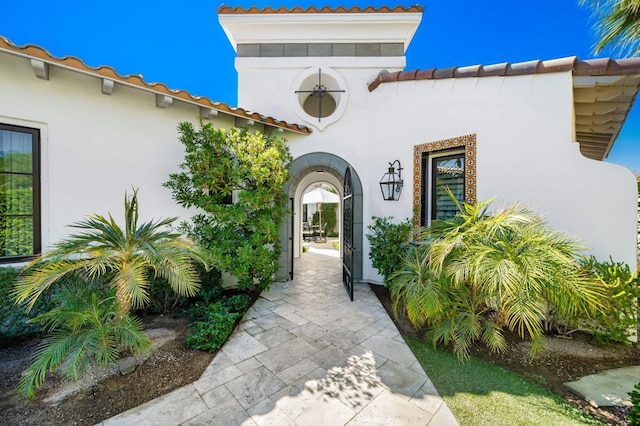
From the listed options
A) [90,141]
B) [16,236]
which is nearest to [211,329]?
[16,236]

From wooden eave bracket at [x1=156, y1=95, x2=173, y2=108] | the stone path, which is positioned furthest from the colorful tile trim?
wooden eave bracket at [x1=156, y1=95, x2=173, y2=108]

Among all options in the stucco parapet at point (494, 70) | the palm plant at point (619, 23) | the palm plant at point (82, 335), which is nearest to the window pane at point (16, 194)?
the palm plant at point (82, 335)

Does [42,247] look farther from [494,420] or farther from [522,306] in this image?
[522,306]

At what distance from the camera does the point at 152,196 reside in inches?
191

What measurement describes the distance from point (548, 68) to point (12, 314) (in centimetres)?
913

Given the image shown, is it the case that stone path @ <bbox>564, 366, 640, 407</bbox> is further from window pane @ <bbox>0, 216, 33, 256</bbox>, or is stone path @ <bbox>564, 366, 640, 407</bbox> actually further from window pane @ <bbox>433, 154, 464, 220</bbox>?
window pane @ <bbox>0, 216, 33, 256</bbox>

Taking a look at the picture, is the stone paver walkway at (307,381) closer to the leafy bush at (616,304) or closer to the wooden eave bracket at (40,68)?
the leafy bush at (616,304)

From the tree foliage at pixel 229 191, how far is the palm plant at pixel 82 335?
1.84 m

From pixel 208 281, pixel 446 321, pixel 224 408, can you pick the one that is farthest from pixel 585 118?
pixel 208 281

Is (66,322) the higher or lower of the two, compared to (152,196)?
lower

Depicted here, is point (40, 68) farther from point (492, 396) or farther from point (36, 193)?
point (492, 396)

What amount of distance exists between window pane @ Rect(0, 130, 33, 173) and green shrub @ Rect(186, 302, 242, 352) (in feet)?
11.6

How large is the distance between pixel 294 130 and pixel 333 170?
5.04ft

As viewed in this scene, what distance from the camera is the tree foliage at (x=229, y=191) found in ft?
14.8
